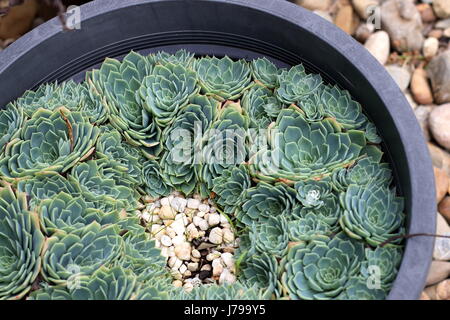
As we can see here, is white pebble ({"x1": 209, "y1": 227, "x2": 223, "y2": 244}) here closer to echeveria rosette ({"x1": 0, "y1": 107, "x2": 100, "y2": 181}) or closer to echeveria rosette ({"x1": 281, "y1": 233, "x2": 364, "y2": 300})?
echeveria rosette ({"x1": 281, "y1": 233, "x2": 364, "y2": 300})

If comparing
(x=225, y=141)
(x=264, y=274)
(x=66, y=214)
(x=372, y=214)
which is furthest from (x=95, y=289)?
(x=372, y=214)

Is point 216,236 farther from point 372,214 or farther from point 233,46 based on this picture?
point 233,46

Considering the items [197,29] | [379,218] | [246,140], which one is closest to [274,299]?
[379,218]

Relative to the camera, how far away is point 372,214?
154 centimetres

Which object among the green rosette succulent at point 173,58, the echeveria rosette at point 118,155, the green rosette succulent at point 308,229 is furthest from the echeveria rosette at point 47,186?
the green rosette succulent at point 308,229

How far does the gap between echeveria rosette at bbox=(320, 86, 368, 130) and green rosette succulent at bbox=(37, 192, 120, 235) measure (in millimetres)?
733

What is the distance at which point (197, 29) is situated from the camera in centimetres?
187

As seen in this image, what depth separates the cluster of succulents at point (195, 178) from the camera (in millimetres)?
1498

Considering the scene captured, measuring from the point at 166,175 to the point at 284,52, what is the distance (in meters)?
0.56

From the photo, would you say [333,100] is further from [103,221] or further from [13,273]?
[13,273]

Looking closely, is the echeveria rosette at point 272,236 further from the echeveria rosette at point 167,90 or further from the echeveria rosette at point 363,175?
the echeveria rosette at point 167,90

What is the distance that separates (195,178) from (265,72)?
1.36 ft
